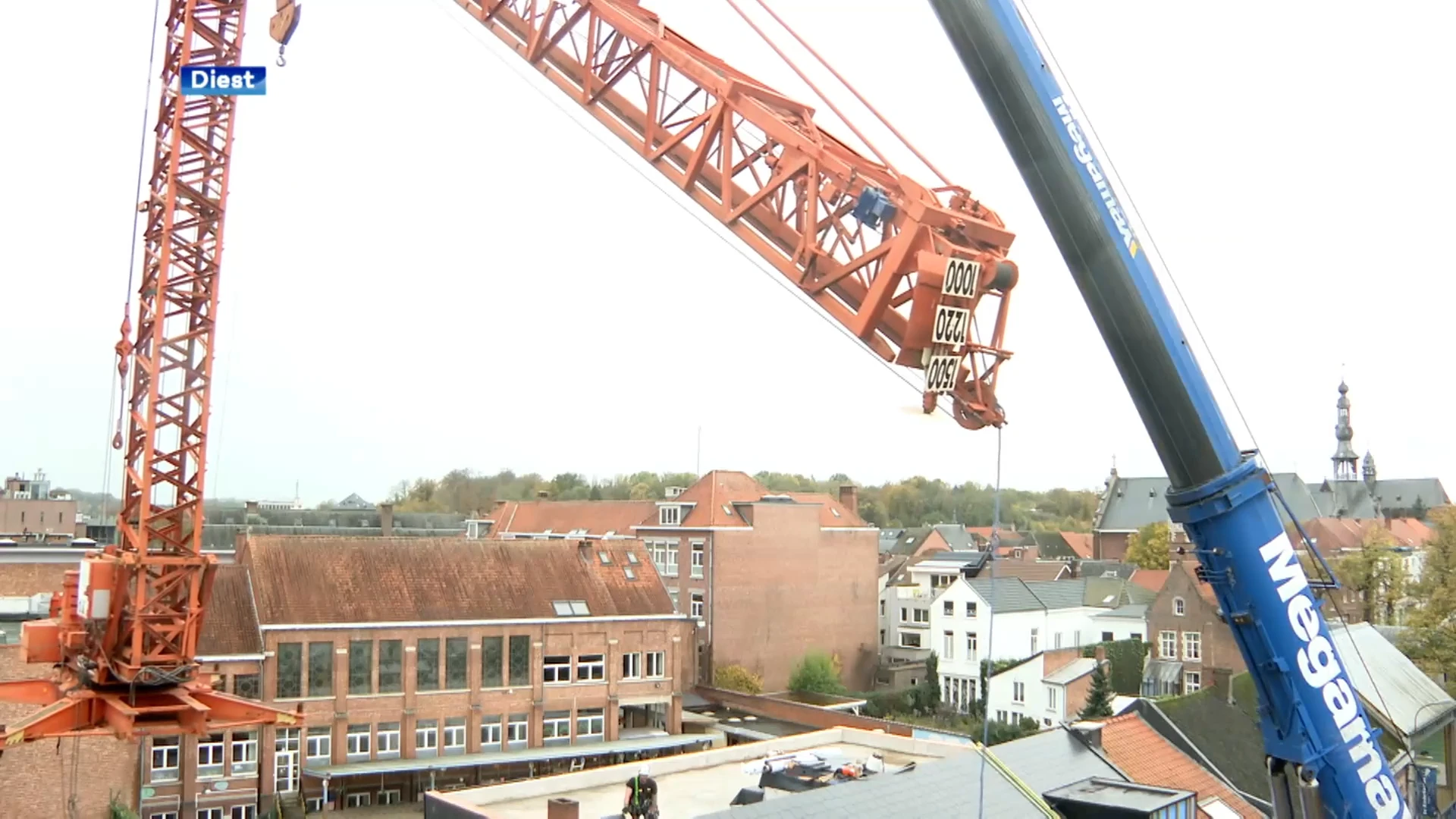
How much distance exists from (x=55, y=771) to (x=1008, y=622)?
1353 inches

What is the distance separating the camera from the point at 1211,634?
43281mm

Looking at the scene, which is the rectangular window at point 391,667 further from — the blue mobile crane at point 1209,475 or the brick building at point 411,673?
the blue mobile crane at point 1209,475

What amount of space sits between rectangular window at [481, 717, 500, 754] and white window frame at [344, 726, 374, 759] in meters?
3.41

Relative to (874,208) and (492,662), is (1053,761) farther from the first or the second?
(492,662)

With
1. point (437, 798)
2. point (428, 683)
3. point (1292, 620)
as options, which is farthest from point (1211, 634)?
point (1292, 620)

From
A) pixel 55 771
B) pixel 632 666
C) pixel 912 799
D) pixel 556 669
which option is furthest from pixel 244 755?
pixel 912 799

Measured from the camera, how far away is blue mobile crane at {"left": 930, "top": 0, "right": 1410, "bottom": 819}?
8.54 meters

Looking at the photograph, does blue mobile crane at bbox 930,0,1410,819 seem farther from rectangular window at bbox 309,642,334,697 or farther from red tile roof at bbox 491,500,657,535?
red tile roof at bbox 491,500,657,535

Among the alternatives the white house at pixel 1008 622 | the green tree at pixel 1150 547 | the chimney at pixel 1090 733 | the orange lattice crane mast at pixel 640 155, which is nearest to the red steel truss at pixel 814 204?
the orange lattice crane mast at pixel 640 155

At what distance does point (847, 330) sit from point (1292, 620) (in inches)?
167

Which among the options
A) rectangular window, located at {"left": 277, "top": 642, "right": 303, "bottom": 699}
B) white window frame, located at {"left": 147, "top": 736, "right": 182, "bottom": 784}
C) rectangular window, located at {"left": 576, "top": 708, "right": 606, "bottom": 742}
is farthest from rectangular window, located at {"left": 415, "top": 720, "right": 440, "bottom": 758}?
white window frame, located at {"left": 147, "top": 736, "right": 182, "bottom": 784}

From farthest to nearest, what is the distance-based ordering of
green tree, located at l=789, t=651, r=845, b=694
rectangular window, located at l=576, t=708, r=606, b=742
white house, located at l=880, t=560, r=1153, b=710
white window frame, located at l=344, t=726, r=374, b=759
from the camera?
green tree, located at l=789, t=651, r=845, b=694, white house, located at l=880, t=560, r=1153, b=710, rectangular window, located at l=576, t=708, r=606, b=742, white window frame, located at l=344, t=726, r=374, b=759

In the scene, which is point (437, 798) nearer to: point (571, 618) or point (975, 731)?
point (571, 618)

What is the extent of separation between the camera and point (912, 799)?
1571 centimetres
